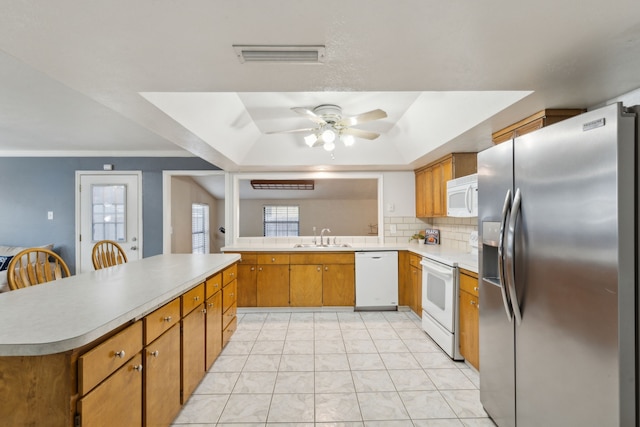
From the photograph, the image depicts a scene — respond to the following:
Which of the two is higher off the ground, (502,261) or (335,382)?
(502,261)

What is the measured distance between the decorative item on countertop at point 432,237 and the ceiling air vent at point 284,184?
3055 millimetres

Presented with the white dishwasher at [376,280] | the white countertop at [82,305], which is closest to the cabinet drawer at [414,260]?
the white dishwasher at [376,280]

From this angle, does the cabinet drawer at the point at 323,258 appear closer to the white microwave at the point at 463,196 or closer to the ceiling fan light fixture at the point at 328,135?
the white microwave at the point at 463,196

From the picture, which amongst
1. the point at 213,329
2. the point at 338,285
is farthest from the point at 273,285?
the point at 213,329

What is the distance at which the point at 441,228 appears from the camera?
4.18 meters

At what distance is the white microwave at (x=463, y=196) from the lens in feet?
8.89

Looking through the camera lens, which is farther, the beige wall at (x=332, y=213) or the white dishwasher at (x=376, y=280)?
the beige wall at (x=332, y=213)

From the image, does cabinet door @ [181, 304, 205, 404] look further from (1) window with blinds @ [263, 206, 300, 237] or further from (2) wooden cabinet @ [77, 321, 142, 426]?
(1) window with blinds @ [263, 206, 300, 237]

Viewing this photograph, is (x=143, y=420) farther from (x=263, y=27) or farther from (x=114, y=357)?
(x=263, y=27)

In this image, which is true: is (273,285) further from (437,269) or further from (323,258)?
(437,269)

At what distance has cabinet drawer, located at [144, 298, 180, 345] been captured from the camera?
4.76 feet

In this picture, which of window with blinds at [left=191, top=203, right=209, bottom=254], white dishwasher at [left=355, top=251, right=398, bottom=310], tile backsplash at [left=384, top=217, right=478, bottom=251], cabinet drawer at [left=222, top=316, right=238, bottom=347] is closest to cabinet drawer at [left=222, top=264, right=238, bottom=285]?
cabinet drawer at [left=222, top=316, right=238, bottom=347]

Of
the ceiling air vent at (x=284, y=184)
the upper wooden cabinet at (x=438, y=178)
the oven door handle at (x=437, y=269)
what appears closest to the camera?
the oven door handle at (x=437, y=269)

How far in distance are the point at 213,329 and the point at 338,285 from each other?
75.5 inches
